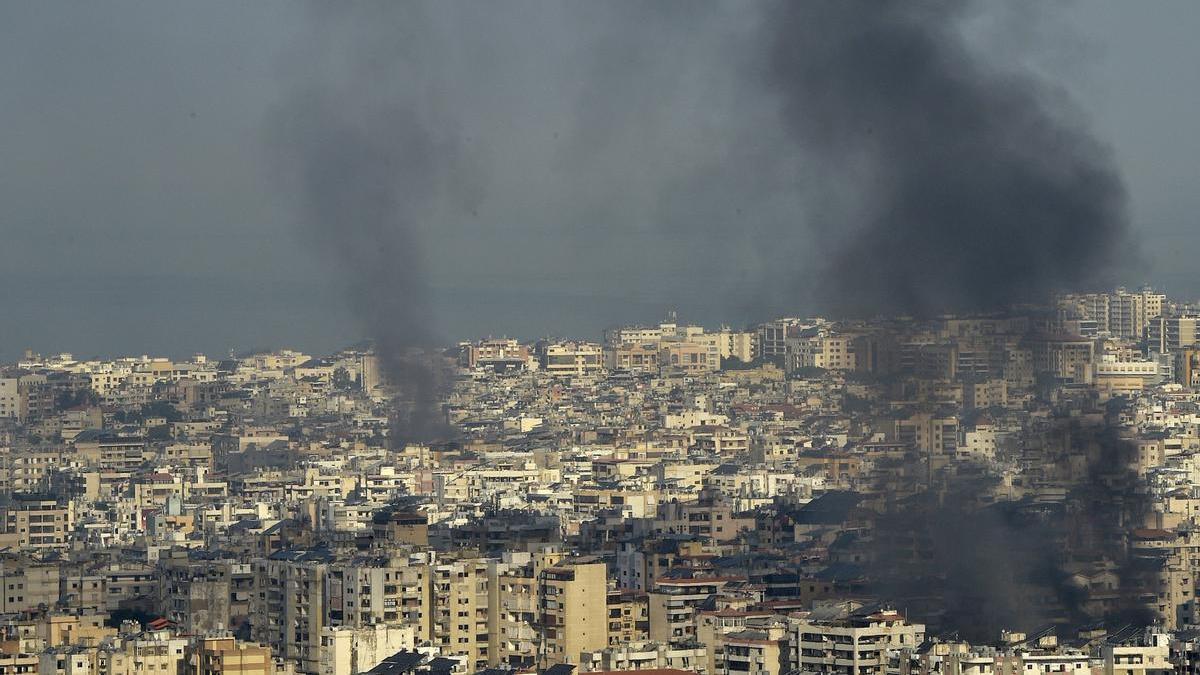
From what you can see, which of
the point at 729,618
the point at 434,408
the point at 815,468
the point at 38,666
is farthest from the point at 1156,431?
the point at 38,666

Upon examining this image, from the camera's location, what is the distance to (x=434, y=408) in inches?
2047

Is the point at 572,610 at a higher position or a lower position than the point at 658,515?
lower

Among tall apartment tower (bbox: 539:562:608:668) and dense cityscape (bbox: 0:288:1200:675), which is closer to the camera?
dense cityscape (bbox: 0:288:1200:675)

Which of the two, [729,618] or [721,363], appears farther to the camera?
[721,363]

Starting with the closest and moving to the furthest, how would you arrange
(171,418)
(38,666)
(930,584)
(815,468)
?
1. (38,666)
2. (930,584)
3. (815,468)
4. (171,418)

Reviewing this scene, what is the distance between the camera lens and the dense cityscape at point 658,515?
21.3 m

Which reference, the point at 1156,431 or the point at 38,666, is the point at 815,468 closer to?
the point at 1156,431

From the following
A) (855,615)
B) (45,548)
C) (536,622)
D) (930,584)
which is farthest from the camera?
(45,548)

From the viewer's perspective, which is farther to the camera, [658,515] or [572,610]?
Answer: [658,515]

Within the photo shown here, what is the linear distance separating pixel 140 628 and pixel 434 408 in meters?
28.3

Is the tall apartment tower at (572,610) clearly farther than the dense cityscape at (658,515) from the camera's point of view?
Yes

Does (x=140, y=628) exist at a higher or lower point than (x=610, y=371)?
lower

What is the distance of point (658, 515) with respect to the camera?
3450 cm

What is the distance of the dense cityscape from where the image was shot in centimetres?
2134
